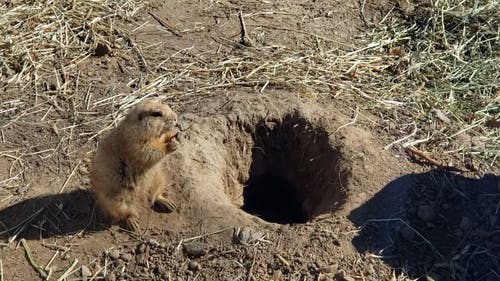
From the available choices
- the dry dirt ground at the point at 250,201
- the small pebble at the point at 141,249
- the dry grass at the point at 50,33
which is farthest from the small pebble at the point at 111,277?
the dry grass at the point at 50,33

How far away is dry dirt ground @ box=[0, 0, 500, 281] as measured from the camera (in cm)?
459

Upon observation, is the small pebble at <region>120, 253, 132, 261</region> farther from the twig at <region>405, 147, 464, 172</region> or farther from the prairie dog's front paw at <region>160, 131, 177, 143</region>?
the twig at <region>405, 147, 464, 172</region>

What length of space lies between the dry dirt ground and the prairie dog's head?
0.59 metres

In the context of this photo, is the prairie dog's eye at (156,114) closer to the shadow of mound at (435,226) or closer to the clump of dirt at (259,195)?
the clump of dirt at (259,195)

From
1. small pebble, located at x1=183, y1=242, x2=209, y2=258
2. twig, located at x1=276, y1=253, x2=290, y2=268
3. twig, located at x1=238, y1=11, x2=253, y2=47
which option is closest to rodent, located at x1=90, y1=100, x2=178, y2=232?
small pebble, located at x1=183, y1=242, x2=209, y2=258

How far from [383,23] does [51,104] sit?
3.26 meters

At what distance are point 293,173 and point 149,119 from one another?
1.92 metres

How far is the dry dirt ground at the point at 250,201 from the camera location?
459cm

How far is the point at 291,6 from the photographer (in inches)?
287

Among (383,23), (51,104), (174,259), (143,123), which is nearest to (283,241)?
(174,259)

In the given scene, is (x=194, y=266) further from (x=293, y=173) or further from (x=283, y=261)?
(x=293, y=173)

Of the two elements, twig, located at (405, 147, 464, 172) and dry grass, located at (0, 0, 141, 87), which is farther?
dry grass, located at (0, 0, 141, 87)

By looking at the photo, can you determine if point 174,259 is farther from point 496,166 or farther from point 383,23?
point 383,23

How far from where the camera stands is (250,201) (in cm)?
639
